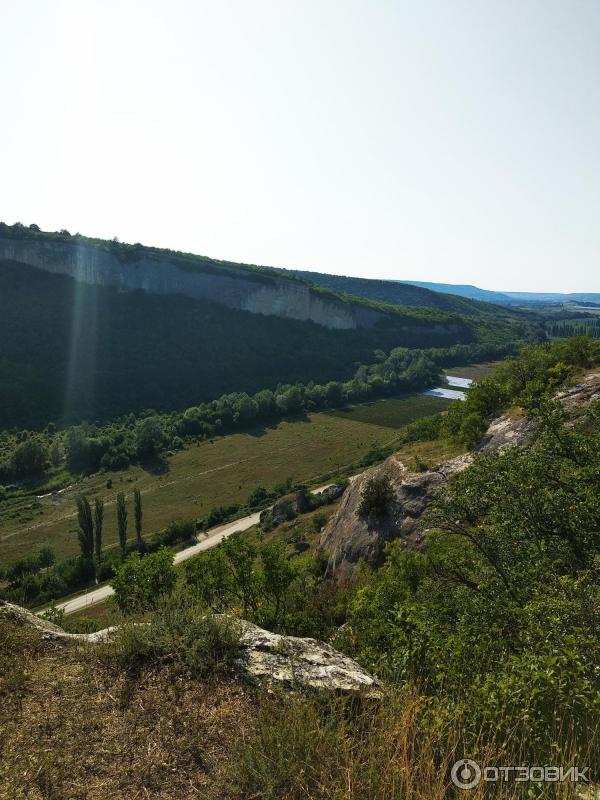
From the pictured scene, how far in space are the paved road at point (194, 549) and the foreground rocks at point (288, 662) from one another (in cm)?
2155

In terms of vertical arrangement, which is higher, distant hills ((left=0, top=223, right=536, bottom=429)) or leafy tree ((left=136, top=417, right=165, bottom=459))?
distant hills ((left=0, top=223, right=536, bottom=429))

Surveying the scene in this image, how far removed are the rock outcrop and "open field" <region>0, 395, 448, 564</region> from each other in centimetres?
3444

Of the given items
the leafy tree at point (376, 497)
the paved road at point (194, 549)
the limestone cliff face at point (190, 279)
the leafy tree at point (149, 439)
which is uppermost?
the limestone cliff face at point (190, 279)

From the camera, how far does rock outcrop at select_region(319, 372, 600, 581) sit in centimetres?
1514

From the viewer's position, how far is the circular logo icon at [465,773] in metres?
3.55

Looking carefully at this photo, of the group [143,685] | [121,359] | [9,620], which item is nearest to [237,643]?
[143,685]

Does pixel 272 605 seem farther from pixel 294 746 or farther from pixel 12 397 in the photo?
pixel 12 397

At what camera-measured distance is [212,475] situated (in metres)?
60.6

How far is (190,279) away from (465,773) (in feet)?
419

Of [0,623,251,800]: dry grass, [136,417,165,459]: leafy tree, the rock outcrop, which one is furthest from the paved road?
[136,417,165,459]: leafy tree

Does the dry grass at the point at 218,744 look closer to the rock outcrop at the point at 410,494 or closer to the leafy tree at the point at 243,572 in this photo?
the leafy tree at the point at 243,572

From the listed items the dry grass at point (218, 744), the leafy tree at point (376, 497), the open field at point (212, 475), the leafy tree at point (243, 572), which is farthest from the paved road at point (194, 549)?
the dry grass at point (218, 744)

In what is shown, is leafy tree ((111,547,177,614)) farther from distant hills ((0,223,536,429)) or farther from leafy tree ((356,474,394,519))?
distant hills ((0,223,536,429))

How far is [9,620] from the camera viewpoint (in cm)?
611
